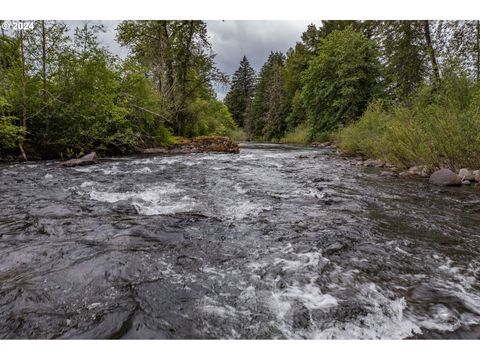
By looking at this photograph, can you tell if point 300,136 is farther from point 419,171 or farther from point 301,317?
point 301,317

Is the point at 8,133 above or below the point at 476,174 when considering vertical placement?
above

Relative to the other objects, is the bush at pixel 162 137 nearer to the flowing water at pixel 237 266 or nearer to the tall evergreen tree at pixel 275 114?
the flowing water at pixel 237 266

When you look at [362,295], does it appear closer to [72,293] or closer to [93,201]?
[72,293]

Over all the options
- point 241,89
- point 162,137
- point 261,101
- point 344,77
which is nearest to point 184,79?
point 162,137

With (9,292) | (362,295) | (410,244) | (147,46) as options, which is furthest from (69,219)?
(147,46)

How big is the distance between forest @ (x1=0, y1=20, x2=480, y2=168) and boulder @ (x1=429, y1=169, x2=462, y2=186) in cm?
88

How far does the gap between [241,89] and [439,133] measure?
5347 cm

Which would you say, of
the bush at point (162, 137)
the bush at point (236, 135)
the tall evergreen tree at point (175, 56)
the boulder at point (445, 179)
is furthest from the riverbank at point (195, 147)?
the bush at point (236, 135)

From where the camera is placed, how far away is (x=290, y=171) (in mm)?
10000

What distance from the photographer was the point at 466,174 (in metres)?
7.82

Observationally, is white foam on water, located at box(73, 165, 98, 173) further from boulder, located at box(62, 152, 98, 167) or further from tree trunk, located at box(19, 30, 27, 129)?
tree trunk, located at box(19, 30, 27, 129)

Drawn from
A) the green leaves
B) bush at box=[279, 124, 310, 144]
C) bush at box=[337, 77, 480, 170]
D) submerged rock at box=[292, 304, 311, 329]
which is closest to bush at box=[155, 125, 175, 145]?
bush at box=[337, 77, 480, 170]

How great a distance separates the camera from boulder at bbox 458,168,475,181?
25.3ft

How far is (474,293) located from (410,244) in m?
1.10
